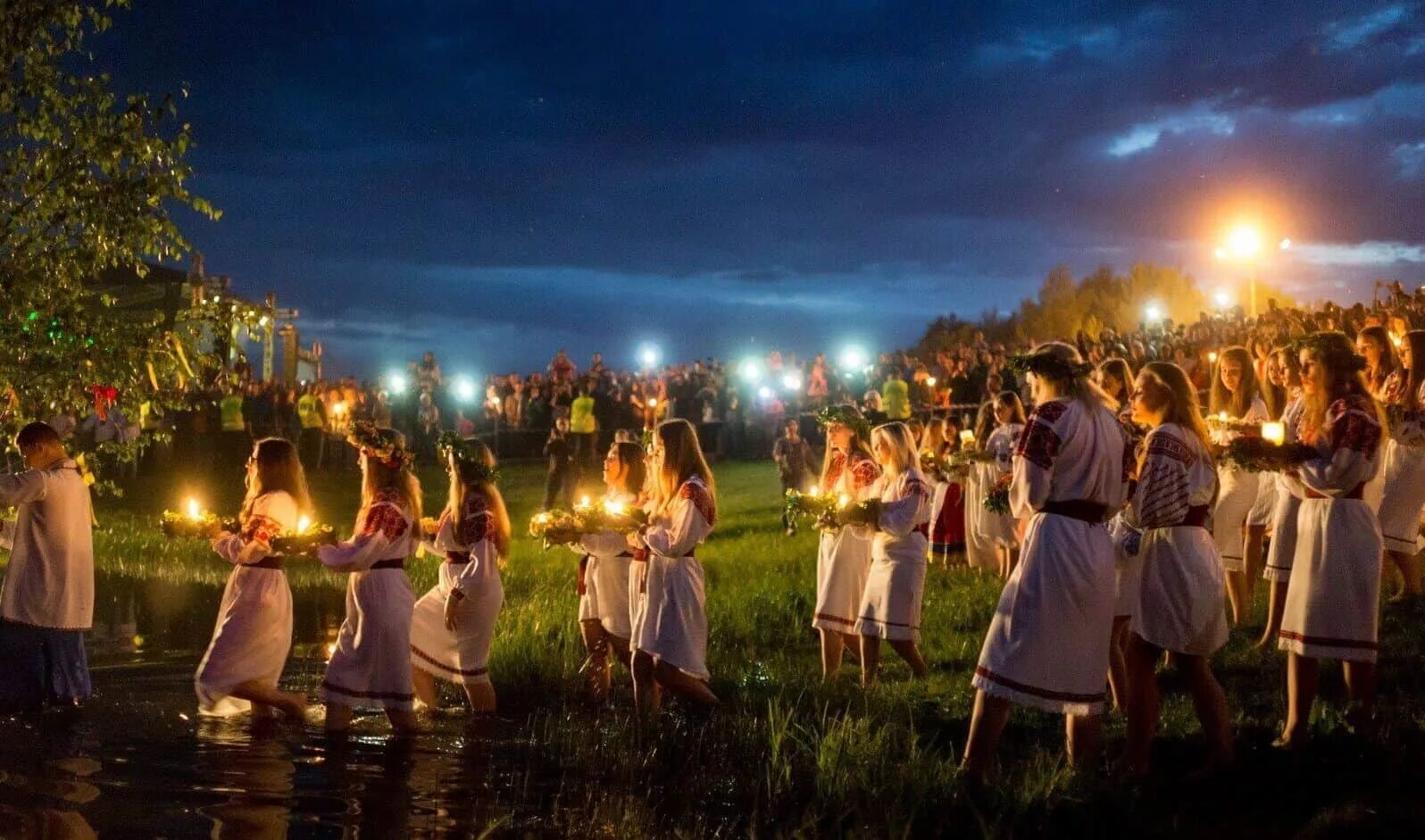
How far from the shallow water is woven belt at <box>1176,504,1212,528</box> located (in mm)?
3676

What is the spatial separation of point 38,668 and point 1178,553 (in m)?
7.94

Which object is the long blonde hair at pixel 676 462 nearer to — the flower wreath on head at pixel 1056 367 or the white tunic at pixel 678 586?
the white tunic at pixel 678 586

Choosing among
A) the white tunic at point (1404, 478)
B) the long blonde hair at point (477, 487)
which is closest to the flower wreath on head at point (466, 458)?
the long blonde hair at point (477, 487)

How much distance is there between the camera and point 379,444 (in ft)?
29.5

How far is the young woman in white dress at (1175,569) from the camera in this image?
23.9 ft

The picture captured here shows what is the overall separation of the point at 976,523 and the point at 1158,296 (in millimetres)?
66184

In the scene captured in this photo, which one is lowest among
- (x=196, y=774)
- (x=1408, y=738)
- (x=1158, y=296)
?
(x=196, y=774)

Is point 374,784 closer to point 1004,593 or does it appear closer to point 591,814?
point 591,814

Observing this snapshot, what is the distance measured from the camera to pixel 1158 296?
7781 centimetres

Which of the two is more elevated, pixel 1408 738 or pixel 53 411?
pixel 53 411

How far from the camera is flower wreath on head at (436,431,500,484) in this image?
31.1 feet


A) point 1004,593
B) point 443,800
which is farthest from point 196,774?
point 1004,593

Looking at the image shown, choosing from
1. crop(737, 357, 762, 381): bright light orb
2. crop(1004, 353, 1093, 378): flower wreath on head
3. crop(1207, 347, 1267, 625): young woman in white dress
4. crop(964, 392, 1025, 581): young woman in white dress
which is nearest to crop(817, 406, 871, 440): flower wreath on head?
crop(964, 392, 1025, 581): young woman in white dress

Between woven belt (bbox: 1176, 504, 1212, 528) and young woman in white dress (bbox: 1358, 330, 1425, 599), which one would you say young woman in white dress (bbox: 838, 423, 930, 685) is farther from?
young woman in white dress (bbox: 1358, 330, 1425, 599)
